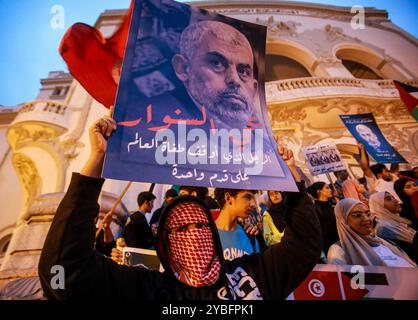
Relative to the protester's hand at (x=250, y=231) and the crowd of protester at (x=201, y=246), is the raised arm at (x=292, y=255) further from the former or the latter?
the protester's hand at (x=250, y=231)

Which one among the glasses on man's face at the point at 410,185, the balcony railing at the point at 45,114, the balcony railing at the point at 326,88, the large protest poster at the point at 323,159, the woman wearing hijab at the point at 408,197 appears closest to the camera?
the woman wearing hijab at the point at 408,197

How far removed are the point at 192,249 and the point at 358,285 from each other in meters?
1.23

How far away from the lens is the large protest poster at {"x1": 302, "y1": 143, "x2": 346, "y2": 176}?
3727mm

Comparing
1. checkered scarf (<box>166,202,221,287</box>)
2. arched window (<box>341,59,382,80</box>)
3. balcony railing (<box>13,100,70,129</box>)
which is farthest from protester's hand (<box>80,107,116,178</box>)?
arched window (<box>341,59,382,80</box>)

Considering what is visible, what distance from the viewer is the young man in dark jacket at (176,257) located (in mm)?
856

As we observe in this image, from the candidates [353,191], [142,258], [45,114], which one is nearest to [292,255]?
[142,258]

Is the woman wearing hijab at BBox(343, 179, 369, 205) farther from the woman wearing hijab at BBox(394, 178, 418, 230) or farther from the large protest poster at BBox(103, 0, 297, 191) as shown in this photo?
the large protest poster at BBox(103, 0, 297, 191)

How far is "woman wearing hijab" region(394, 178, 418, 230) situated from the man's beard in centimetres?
286

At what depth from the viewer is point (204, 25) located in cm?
172

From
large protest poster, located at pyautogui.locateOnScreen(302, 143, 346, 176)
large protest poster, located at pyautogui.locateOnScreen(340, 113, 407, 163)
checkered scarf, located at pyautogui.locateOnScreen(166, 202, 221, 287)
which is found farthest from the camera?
large protest poster, located at pyautogui.locateOnScreen(340, 113, 407, 163)

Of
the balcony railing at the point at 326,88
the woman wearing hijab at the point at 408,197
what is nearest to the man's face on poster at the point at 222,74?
the woman wearing hijab at the point at 408,197

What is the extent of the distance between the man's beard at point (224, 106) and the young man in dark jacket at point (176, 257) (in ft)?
1.13
